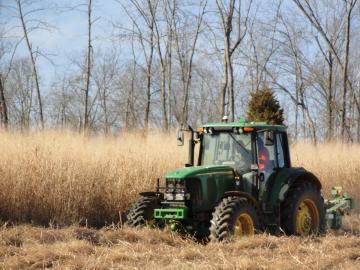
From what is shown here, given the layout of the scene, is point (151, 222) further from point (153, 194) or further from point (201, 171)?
point (201, 171)

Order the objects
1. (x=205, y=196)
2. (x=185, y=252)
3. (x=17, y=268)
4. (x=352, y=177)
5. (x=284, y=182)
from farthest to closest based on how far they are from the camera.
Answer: (x=352, y=177) → (x=284, y=182) → (x=205, y=196) → (x=185, y=252) → (x=17, y=268)

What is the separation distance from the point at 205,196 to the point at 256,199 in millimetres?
835

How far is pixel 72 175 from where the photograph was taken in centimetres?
1036

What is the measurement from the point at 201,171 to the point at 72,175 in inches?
122

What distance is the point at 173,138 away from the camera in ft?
50.6

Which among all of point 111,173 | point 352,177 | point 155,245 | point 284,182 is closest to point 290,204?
point 284,182

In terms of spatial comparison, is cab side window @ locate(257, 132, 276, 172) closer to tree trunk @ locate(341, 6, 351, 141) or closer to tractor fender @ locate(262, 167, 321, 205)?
tractor fender @ locate(262, 167, 321, 205)

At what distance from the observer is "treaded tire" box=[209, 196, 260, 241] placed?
24.7 ft

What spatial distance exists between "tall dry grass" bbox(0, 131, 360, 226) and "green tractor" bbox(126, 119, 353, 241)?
206 cm

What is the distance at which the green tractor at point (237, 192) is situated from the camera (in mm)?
7977

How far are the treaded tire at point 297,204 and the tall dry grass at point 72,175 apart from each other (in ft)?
10.4

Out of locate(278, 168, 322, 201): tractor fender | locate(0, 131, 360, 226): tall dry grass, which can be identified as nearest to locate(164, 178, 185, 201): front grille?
locate(278, 168, 322, 201): tractor fender

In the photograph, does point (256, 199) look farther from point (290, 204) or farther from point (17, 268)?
point (17, 268)

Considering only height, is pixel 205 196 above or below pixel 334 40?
below
